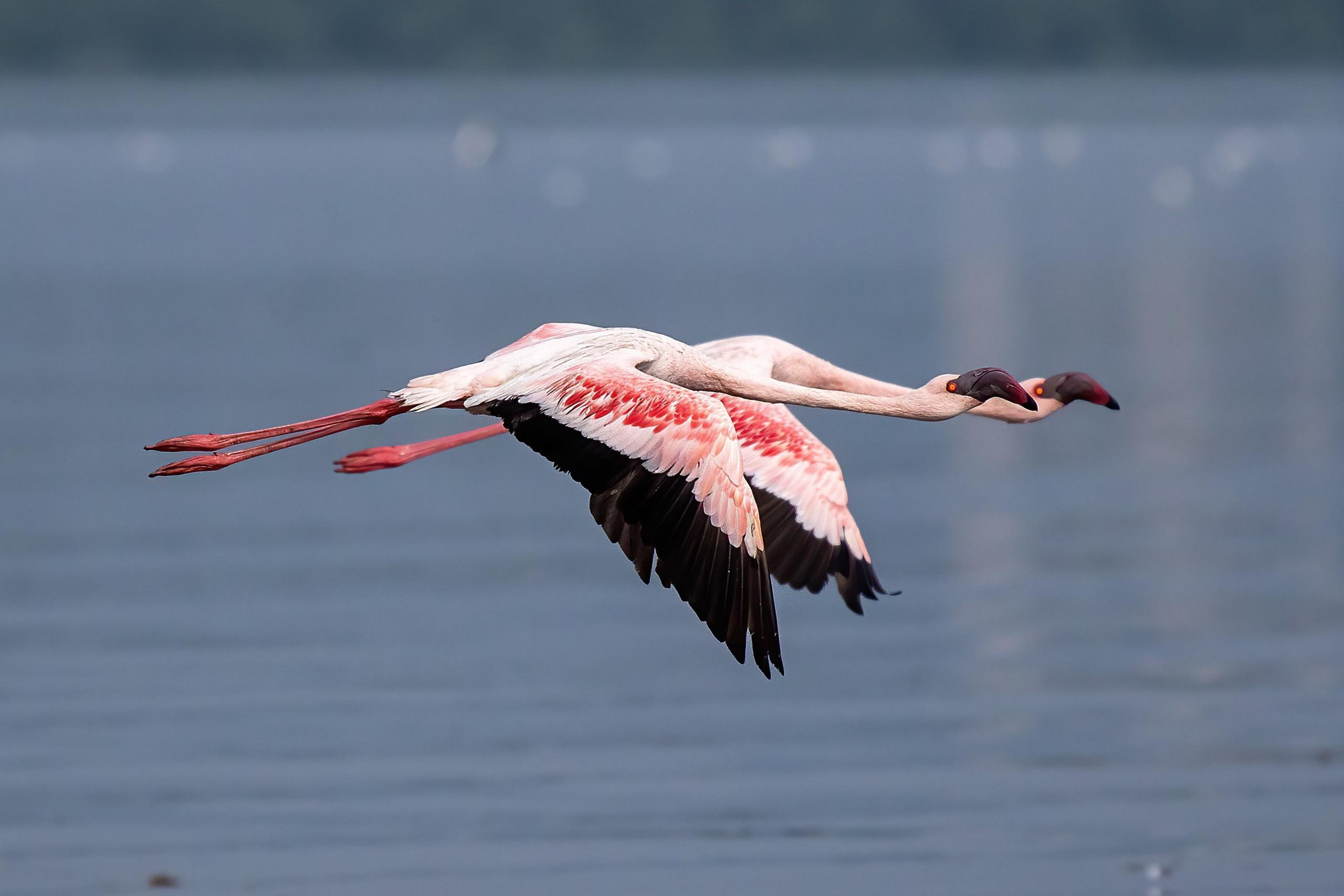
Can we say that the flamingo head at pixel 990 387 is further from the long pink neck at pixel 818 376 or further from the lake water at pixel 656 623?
the lake water at pixel 656 623

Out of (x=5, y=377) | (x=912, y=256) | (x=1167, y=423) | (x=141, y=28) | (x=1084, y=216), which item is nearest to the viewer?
(x=1167, y=423)

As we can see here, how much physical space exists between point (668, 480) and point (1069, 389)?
2582 mm

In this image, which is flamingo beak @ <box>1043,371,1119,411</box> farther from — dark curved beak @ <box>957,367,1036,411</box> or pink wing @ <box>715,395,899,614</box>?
pink wing @ <box>715,395,899,614</box>

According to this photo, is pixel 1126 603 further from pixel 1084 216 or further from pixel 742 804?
pixel 1084 216

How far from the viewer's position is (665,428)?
1085 cm

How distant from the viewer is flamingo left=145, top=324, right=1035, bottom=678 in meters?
10.6

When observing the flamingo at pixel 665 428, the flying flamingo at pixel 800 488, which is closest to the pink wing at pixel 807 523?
the flying flamingo at pixel 800 488

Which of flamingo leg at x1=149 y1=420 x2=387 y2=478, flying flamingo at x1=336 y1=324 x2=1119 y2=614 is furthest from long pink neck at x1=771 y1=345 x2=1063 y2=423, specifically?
flamingo leg at x1=149 y1=420 x2=387 y2=478

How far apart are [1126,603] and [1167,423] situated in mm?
9269

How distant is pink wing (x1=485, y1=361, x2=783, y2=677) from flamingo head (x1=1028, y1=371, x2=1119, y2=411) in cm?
212

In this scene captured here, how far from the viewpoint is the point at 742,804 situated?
14.5 meters

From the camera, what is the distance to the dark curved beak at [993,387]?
11.1 metres

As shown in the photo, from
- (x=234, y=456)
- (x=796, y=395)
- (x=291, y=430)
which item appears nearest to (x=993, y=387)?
(x=796, y=395)

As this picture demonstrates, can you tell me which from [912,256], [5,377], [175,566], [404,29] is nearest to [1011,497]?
[175,566]
